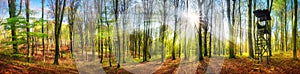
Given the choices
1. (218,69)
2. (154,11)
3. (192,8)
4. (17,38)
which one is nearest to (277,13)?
(192,8)

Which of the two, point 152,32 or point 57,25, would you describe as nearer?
point 57,25

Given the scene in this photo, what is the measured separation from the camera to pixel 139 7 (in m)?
27.9

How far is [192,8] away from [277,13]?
426 inches

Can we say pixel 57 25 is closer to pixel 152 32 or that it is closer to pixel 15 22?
pixel 15 22

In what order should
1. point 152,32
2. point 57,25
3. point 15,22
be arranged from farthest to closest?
point 152,32 → point 57,25 → point 15,22

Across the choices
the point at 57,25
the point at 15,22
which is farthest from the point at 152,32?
the point at 15,22

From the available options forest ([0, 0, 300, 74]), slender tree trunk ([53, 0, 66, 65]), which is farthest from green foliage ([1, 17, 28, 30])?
slender tree trunk ([53, 0, 66, 65])

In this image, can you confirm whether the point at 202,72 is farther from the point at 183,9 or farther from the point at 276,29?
the point at 276,29

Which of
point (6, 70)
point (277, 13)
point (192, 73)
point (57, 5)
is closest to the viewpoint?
point (6, 70)

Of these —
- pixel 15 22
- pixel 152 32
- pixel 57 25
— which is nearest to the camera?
pixel 15 22

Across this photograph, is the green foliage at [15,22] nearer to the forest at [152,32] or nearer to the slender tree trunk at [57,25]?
the forest at [152,32]

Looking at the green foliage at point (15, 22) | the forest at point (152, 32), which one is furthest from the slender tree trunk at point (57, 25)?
the green foliage at point (15, 22)

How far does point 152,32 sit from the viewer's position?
28.9m

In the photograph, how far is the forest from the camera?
13.7 metres
